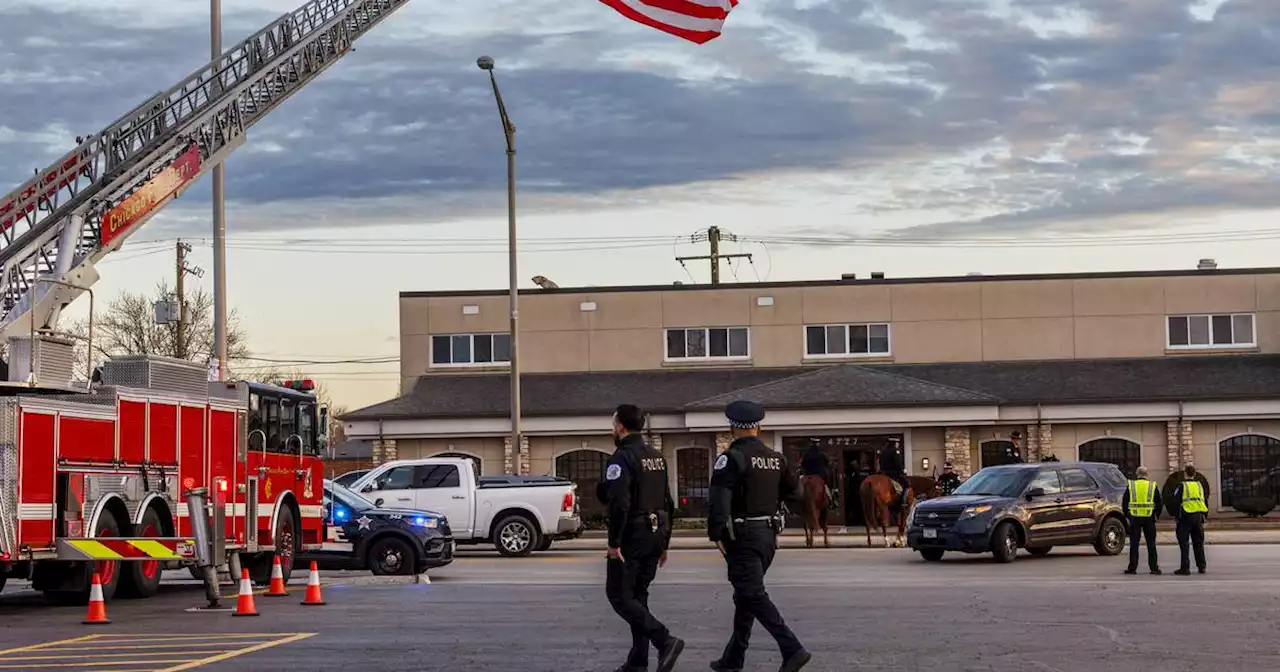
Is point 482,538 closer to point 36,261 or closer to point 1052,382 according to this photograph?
point 36,261

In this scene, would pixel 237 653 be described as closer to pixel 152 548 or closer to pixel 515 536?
pixel 152 548

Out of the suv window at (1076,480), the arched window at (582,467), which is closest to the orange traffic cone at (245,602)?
the suv window at (1076,480)

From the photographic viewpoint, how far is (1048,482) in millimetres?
29156

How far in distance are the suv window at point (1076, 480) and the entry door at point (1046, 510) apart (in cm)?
18

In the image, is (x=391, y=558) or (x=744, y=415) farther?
(x=391, y=558)

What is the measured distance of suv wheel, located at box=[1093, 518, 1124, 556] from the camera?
97.5 ft

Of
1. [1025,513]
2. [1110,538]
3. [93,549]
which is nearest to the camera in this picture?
[93,549]

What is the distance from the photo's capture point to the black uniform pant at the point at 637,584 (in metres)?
12.1

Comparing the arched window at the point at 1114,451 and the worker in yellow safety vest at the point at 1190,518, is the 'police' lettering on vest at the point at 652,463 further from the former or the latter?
the arched window at the point at 1114,451

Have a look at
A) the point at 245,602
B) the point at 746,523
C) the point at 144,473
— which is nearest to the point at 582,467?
the point at 144,473

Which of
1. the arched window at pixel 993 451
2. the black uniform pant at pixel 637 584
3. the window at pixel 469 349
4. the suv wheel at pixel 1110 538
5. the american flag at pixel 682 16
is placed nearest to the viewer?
the black uniform pant at pixel 637 584

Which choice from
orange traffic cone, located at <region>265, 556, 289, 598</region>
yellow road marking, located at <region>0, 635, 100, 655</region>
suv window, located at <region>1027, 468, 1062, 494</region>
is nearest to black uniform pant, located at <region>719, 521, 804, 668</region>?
yellow road marking, located at <region>0, 635, 100, 655</region>

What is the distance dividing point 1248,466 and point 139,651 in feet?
121

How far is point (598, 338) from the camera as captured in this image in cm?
5097
